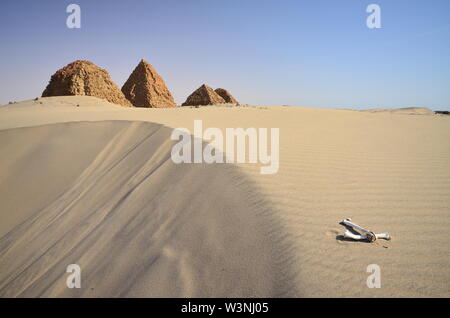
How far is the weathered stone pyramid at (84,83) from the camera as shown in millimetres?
21734

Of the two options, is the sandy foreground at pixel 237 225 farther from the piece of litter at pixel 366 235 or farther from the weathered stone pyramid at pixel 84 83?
the weathered stone pyramid at pixel 84 83

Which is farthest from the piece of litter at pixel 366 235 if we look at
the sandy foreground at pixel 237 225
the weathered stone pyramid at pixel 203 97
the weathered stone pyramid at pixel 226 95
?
the weathered stone pyramid at pixel 226 95

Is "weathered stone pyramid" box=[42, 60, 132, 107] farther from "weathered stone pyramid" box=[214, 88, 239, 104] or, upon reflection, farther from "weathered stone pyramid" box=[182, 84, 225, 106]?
"weathered stone pyramid" box=[214, 88, 239, 104]

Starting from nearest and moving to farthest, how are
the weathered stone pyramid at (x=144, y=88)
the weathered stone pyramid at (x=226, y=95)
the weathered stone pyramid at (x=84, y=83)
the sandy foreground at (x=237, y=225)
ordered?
the sandy foreground at (x=237, y=225)
the weathered stone pyramid at (x=84, y=83)
the weathered stone pyramid at (x=144, y=88)
the weathered stone pyramid at (x=226, y=95)

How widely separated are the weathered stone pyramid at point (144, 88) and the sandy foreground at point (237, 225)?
2623 cm

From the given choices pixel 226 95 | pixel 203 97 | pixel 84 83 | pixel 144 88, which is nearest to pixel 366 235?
pixel 84 83

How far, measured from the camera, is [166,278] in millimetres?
1824

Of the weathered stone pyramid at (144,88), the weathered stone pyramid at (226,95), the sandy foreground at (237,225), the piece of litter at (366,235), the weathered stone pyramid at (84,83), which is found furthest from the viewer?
the weathered stone pyramid at (226,95)

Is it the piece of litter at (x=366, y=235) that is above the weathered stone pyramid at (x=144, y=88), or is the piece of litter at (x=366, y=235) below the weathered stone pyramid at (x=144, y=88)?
below

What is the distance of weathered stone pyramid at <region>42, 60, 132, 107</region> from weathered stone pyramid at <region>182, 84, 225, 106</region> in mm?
8521

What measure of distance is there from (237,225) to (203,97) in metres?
28.7

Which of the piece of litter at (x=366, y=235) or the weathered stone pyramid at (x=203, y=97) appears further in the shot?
the weathered stone pyramid at (x=203, y=97)

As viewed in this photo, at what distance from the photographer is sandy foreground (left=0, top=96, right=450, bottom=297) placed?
5.55 feet

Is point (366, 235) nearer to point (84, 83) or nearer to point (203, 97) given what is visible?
point (84, 83)
